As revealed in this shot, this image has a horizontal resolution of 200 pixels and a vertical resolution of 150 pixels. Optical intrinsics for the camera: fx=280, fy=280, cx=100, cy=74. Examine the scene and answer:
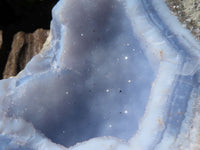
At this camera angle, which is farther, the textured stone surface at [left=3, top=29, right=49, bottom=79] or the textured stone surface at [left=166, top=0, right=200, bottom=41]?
the textured stone surface at [left=3, top=29, right=49, bottom=79]

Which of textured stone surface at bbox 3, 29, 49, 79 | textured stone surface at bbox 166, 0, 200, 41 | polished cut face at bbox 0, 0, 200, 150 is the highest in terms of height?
textured stone surface at bbox 166, 0, 200, 41

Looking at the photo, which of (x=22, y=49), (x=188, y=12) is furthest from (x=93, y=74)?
(x=22, y=49)

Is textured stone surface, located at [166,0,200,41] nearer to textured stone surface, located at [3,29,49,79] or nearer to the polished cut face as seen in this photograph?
the polished cut face

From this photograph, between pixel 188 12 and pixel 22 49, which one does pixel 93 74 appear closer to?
pixel 188 12

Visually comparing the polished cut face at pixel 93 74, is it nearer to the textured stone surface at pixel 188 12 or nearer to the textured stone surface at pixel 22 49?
the textured stone surface at pixel 188 12

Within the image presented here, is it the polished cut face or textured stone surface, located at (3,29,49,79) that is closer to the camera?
the polished cut face

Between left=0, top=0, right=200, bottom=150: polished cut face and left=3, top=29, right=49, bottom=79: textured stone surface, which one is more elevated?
left=0, top=0, right=200, bottom=150: polished cut face

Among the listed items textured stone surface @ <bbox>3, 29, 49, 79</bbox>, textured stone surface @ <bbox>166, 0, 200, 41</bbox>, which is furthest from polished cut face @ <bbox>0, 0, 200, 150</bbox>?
textured stone surface @ <bbox>3, 29, 49, 79</bbox>
